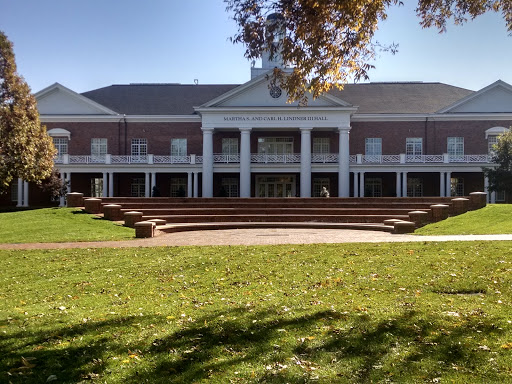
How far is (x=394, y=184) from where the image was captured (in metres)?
41.2

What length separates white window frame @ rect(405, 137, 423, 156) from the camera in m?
41.0

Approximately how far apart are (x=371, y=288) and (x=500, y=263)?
3259mm

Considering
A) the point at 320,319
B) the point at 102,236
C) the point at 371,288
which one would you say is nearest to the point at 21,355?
the point at 320,319

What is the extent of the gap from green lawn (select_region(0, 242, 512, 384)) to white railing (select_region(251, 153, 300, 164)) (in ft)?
93.4

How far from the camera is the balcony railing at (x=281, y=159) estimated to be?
37906mm

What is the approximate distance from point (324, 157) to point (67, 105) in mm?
22816

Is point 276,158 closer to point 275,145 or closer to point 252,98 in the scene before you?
point 275,145

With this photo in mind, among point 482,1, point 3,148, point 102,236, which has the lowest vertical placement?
point 102,236

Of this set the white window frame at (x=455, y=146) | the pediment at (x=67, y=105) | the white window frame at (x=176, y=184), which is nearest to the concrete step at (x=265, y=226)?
the white window frame at (x=176, y=184)

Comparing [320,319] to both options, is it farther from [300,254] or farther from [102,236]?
[102,236]

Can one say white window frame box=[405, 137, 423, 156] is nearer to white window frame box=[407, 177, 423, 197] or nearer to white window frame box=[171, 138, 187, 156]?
white window frame box=[407, 177, 423, 197]

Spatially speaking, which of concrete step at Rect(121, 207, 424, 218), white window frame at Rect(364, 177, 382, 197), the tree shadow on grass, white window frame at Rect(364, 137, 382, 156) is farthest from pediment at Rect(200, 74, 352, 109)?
the tree shadow on grass

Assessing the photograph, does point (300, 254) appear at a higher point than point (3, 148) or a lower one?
lower

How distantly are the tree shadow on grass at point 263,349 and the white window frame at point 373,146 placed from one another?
36.6 m
